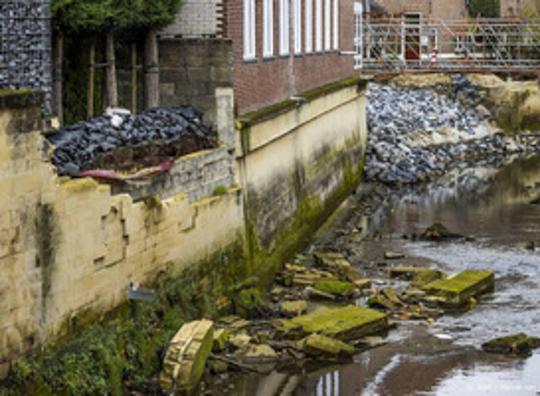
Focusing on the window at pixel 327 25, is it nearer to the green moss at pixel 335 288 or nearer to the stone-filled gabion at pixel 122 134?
the green moss at pixel 335 288

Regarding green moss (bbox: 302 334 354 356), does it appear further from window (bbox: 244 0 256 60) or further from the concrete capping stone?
window (bbox: 244 0 256 60)

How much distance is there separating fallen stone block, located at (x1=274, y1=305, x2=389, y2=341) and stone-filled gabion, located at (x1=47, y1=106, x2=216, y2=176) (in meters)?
3.23

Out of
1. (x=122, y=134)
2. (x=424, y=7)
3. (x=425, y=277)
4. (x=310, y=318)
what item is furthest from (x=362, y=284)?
(x=424, y=7)

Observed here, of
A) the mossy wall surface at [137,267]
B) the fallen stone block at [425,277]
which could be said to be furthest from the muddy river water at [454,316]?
the mossy wall surface at [137,267]

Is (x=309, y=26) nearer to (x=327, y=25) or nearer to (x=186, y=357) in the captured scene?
(x=327, y=25)

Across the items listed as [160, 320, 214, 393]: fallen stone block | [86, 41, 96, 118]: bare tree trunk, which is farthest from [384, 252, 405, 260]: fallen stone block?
[160, 320, 214, 393]: fallen stone block

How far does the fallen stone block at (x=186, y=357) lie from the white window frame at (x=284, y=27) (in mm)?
12072

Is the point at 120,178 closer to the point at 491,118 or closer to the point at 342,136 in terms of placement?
the point at 342,136

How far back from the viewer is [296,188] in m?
27.9

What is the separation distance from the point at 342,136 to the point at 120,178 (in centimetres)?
2043

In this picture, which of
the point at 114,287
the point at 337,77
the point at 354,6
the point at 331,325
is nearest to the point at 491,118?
the point at 354,6

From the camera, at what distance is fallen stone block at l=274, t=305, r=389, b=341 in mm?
18844

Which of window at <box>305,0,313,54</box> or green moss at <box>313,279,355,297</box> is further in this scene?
window at <box>305,0,313,54</box>

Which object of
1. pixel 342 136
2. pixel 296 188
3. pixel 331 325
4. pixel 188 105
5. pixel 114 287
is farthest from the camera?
pixel 342 136
